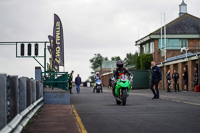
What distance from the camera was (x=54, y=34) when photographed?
27.1m

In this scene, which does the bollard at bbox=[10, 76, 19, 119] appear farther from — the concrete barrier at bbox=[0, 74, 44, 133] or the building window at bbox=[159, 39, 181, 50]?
the building window at bbox=[159, 39, 181, 50]

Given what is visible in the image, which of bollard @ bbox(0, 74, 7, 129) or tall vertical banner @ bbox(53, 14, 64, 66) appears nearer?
bollard @ bbox(0, 74, 7, 129)

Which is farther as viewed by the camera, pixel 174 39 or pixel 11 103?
pixel 174 39

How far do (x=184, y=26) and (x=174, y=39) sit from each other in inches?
134

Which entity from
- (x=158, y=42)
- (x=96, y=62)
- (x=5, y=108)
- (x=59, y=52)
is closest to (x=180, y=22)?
(x=158, y=42)

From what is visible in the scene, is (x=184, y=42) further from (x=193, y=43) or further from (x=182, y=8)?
(x=182, y=8)

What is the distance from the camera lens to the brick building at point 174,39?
198 ft

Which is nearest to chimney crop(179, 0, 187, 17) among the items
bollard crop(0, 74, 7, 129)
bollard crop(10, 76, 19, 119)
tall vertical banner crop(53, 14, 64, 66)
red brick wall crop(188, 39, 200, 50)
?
red brick wall crop(188, 39, 200, 50)

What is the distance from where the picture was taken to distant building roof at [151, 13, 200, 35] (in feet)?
206

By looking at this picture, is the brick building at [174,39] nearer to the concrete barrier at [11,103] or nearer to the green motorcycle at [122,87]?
the green motorcycle at [122,87]

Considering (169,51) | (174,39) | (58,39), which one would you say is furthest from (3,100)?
(174,39)

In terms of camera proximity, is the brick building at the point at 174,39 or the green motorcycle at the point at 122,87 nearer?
the green motorcycle at the point at 122,87

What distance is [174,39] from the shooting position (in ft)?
204

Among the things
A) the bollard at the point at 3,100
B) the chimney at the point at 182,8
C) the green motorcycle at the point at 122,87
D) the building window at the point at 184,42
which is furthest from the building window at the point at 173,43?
the bollard at the point at 3,100
